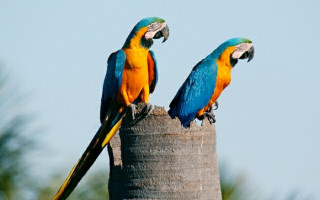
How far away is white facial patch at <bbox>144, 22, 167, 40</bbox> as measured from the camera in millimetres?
7090

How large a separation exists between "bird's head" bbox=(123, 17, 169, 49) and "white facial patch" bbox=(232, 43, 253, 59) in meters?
0.78

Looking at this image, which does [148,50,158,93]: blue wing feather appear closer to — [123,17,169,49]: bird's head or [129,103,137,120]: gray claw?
[123,17,169,49]: bird's head

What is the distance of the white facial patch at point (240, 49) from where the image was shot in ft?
23.2

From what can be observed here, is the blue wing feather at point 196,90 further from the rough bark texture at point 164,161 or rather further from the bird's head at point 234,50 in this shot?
the rough bark texture at point 164,161

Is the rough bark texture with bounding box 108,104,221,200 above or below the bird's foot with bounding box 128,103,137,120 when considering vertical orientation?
below

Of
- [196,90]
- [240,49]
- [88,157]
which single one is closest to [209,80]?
[196,90]

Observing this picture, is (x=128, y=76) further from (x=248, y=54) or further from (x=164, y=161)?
(x=164, y=161)

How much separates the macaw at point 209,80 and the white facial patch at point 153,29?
56cm

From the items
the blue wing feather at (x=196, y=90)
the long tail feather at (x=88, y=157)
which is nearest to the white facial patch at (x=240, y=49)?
the blue wing feather at (x=196, y=90)

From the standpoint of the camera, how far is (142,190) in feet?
18.3

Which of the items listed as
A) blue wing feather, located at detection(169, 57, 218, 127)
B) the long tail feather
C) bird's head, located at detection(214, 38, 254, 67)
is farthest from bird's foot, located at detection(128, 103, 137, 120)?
bird's head, located at detection(214, 38, 254, 67)

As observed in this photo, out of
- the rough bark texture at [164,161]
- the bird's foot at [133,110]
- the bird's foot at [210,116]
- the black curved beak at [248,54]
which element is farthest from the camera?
the black curved beak at [248,54]

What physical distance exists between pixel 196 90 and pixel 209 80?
222 mm

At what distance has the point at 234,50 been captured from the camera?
709cm
